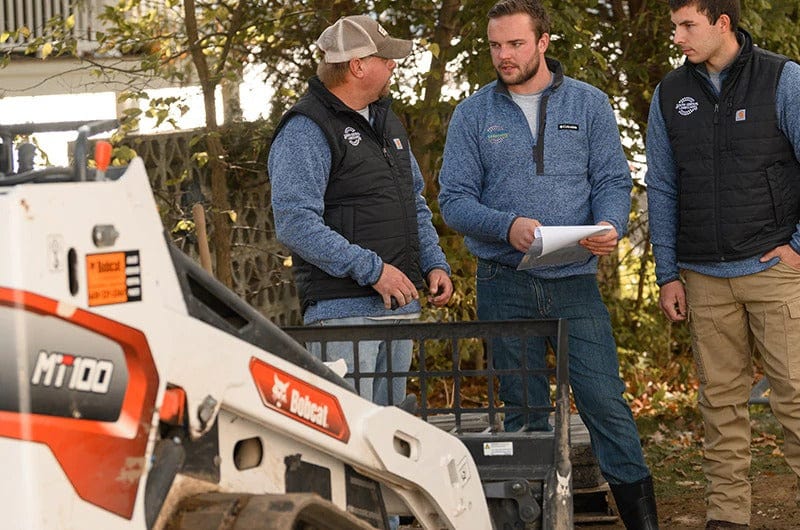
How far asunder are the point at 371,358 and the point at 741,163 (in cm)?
159

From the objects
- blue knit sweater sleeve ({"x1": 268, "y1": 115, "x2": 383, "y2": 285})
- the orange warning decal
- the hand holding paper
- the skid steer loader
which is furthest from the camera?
the hand holding paper

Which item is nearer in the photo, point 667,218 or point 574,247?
point 574,247

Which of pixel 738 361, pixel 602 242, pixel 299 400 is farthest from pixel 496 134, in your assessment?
pixel 299 400

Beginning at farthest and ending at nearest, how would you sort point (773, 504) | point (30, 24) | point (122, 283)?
point (30, 24) → point (773, 504) → point (122, 283)

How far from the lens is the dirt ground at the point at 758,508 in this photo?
19.1ft

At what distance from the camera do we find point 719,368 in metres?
5.21

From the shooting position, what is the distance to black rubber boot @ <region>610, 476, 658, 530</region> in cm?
495

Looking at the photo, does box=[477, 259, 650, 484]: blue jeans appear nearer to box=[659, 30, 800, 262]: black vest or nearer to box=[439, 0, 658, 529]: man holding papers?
A: box=[439, 0, 658, 529]: man holding papers

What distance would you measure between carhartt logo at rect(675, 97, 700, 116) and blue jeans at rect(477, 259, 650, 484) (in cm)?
73

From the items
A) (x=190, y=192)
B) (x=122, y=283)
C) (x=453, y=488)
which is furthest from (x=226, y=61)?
(x=122, y=283)

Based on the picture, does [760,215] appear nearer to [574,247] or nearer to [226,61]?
[574,247]

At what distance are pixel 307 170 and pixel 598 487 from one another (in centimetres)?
208

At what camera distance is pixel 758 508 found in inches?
242

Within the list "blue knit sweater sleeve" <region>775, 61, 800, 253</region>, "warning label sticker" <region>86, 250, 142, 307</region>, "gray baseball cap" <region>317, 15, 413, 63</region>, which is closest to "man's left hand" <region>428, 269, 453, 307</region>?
"gray baseball cap" <region>317, 15, 413, 63</region>
